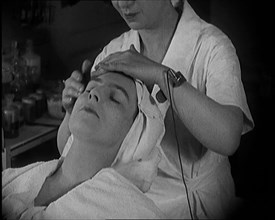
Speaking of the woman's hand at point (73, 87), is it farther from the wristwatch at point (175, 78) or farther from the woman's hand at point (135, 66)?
the wristwatch at point (175, 78)

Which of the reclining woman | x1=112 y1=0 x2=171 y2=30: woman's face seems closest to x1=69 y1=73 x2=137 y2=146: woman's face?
the reclining woman

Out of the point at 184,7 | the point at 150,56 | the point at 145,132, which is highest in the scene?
the point at 184,7

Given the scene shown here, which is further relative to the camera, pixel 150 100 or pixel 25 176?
pixel 25 176

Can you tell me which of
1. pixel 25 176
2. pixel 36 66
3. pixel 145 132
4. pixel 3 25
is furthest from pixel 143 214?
pixel 3 25

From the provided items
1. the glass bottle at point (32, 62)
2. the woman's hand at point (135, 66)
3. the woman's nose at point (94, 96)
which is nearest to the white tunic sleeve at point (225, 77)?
the woman's hand at point (135, 66)

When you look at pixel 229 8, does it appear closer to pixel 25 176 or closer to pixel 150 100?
pixel 150 100

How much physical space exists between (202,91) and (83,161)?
0.30 meters

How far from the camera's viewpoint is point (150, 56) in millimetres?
974

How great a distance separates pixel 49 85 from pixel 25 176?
0.22 meters

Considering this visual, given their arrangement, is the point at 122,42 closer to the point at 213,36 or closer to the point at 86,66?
the point at 86,66

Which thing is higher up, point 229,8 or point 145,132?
point 229,8

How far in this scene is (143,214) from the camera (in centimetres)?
98

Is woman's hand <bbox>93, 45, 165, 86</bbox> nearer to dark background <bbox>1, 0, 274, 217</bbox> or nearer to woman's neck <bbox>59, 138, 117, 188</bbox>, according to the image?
dark background <bbox>1, 0, 274, 217</bbox>

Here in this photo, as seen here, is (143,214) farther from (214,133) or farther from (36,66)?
(36,66)
